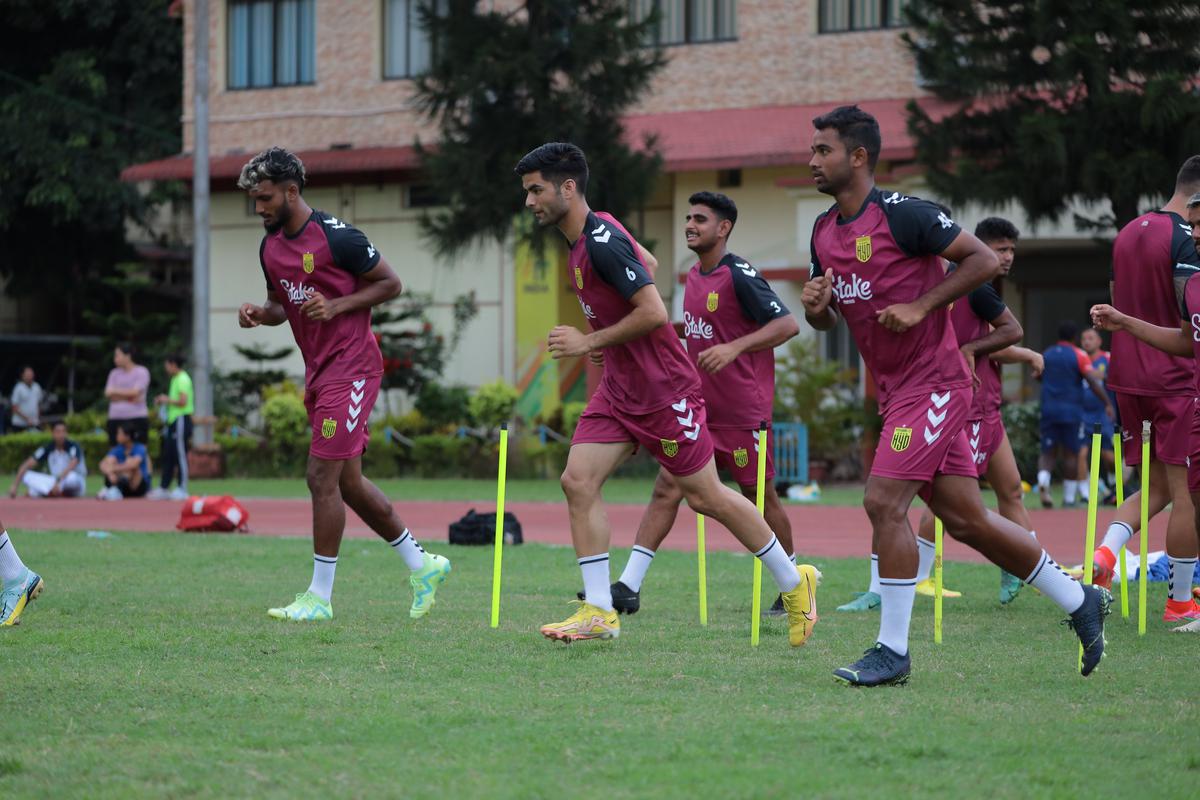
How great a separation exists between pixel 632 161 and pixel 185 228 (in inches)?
717

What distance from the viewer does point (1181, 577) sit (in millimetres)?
9414

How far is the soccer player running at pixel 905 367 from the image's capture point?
6.98 m

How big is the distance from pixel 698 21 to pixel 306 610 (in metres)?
26.8

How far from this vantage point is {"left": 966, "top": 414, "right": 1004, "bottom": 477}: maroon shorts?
9875 millimetres

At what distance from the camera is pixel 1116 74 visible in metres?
24.0

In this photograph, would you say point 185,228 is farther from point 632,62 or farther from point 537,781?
point 537,781

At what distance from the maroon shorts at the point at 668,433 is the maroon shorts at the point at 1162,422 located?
275cm

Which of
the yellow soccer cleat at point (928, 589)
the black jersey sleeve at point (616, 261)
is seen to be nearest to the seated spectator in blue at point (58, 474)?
the yellow soccer cleat at point (928, 589)


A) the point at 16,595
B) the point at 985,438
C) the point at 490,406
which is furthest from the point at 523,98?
the point at 16,595

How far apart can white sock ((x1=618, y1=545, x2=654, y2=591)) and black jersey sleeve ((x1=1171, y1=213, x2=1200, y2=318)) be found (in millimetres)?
3261

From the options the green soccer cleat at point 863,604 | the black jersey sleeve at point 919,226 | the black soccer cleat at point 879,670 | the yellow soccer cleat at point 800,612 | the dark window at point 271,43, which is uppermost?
the dark window at point 271,43

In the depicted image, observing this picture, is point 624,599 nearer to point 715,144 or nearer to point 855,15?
point 715,144

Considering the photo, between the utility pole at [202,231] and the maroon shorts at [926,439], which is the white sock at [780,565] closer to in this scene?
the maroon shorts at [926,439]

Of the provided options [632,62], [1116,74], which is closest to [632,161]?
[632,62]
